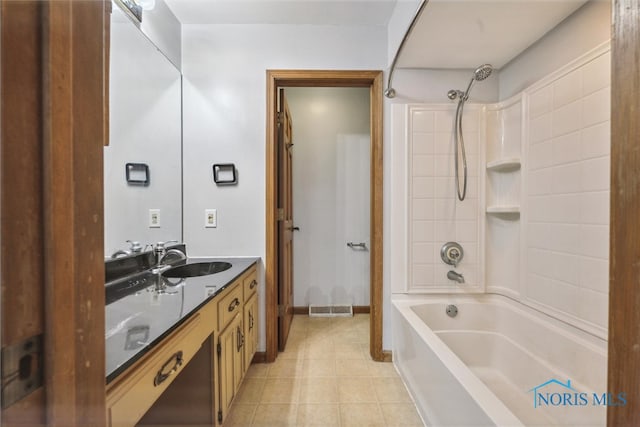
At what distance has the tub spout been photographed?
1.82 metres

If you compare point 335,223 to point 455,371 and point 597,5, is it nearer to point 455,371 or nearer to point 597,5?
point 455,371

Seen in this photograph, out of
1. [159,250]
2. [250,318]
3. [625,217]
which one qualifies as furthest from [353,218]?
[625,217]

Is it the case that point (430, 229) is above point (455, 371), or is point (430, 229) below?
above

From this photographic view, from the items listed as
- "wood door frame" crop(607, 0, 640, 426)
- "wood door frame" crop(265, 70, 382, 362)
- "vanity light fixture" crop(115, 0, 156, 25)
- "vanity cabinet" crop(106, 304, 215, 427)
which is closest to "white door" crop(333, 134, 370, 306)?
"wood door frame" crop(265, 70, 382, 362)

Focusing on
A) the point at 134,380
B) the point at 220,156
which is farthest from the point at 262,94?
the point at 134,380

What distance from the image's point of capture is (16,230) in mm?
288

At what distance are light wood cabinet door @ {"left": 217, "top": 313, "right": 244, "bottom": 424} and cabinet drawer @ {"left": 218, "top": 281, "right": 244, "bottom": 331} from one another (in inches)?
1.3

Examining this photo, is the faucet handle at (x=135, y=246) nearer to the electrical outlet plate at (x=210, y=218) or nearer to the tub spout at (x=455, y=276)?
the electrical outlet plate at (x=210, y=218)

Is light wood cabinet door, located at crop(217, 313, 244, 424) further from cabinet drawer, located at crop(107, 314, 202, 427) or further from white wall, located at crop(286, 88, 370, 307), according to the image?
white wall, located at crop(286, 88, 370, 307)

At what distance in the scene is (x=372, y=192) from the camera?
76.6 inches

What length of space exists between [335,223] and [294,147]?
3.06 feet

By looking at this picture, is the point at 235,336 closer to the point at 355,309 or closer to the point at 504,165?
the point at 355,309

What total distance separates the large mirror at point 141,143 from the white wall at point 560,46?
233 centimetres

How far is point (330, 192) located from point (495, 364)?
194cm
